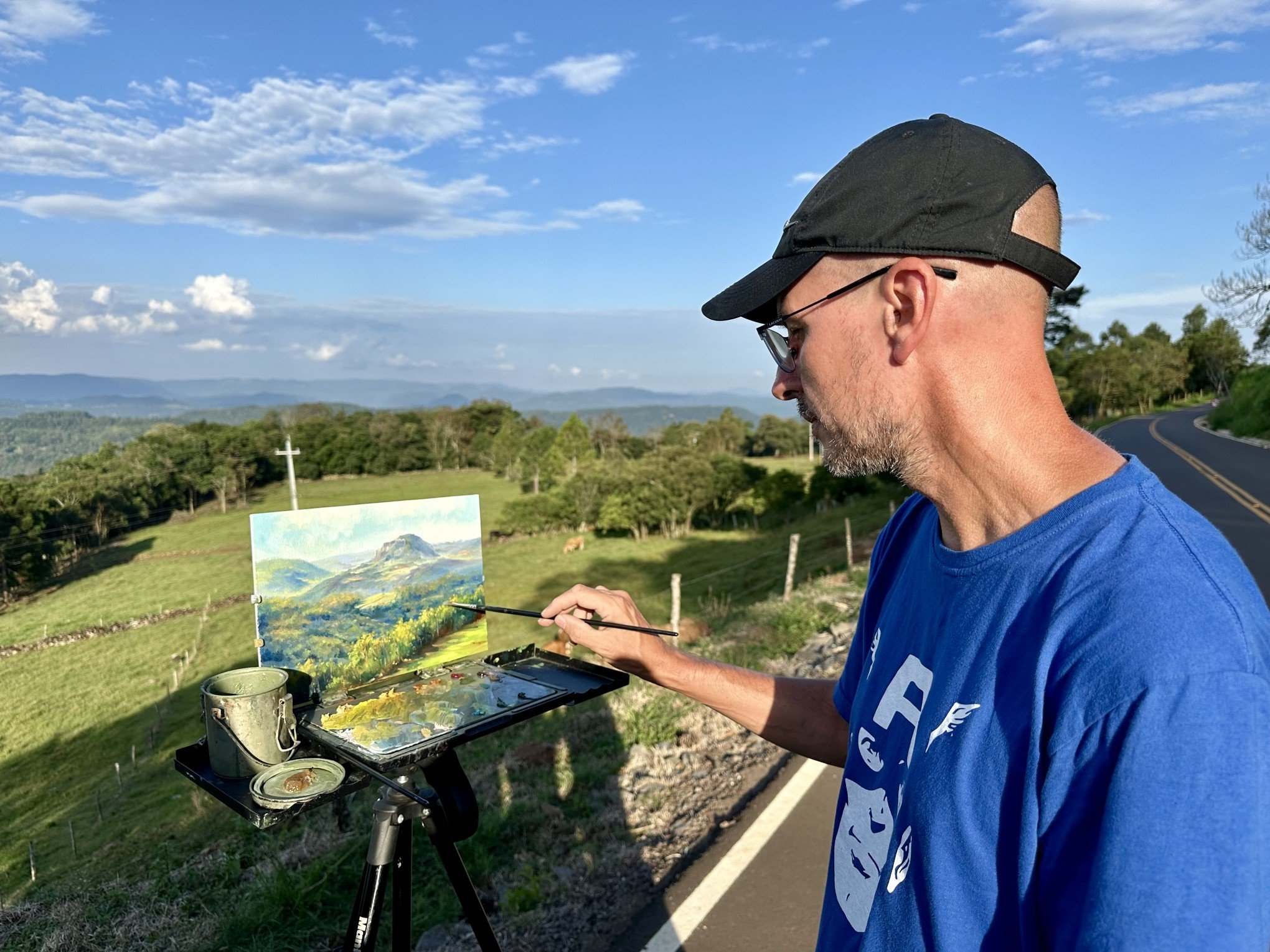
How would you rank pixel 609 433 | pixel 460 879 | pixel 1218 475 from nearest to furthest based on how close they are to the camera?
pixel 460 879, pixel 1218 475, pixel 609 433

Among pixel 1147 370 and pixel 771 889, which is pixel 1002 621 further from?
pixel 1147 370

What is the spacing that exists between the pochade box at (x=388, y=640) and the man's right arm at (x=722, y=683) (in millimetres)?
223

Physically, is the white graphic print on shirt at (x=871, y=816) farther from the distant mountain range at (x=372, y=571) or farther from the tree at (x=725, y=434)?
the tree at (x=725, y=434)

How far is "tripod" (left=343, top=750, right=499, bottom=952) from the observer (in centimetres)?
199

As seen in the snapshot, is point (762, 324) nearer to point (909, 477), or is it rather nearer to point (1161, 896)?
point (909, 477)

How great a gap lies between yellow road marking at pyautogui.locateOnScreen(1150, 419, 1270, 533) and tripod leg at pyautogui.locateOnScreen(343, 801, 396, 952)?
1823 cm

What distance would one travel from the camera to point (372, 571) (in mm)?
2756

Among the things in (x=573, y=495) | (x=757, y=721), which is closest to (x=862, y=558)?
(x=757, y=721)

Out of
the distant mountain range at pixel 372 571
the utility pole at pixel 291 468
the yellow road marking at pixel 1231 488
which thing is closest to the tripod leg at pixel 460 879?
the distant mountain range at pixel 372 571

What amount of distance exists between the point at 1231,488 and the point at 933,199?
23673 millimetres

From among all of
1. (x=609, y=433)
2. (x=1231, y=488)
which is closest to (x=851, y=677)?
(x=1231, y=488)

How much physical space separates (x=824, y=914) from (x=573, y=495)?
58864 millimetres

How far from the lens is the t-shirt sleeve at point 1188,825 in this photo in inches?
31.1

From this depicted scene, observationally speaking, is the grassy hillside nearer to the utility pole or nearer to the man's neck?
the utility pole
